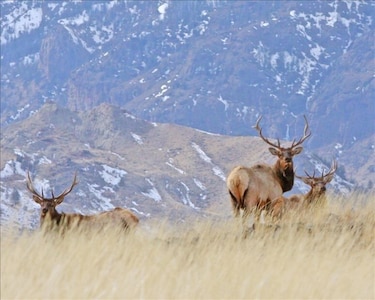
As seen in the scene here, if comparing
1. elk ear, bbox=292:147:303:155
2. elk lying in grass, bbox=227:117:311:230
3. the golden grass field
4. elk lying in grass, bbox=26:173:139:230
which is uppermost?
elk ear, bbox=292:147:303:155

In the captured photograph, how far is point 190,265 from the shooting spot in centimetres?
1326

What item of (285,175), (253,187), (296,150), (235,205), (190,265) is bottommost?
(190,265)

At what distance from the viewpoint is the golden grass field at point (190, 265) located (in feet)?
37.3

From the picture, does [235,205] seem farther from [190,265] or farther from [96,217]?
[190,265]

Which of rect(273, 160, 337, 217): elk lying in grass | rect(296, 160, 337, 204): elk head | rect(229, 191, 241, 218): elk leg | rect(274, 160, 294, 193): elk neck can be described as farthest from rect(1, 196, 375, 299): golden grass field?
rect(296, 160, 337, 204): elk head

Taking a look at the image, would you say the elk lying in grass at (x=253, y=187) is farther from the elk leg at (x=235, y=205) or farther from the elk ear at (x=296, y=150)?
the elk ear at (x=296, y=150)

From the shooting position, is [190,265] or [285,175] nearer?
[190,265]

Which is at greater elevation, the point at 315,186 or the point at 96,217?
the point at 315,186

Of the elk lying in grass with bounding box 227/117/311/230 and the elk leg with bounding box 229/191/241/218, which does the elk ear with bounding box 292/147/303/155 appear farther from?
the elk leg with bounding box 229/191/241/218

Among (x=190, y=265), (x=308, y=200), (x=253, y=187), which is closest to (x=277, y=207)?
(x=253, y=187)

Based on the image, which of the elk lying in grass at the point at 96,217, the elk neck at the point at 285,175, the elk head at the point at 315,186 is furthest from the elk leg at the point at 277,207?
the elk head at the point at 315,186

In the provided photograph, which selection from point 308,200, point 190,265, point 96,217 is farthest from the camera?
point 308,200

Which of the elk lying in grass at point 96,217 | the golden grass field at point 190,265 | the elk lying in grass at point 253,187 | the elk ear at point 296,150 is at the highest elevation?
the elk ear at point 296,150

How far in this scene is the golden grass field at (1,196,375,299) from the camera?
11.4 metres
